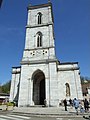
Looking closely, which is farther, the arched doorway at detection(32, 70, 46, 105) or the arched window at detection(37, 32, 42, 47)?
the arched window at detection(37, 32, 42, 47)

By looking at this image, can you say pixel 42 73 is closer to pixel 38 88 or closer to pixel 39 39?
pixel 38 88

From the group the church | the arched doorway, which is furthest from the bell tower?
the arched doorway

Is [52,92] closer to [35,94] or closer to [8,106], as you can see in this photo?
[35,94]

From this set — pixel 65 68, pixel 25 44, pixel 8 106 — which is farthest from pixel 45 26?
pixel 8 106

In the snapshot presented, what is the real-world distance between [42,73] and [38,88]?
9.87 ft

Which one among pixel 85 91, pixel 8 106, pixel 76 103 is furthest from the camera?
pixel 85 91

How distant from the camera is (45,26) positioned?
27281mm

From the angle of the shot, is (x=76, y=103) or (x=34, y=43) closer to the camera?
(x=76, y=103)

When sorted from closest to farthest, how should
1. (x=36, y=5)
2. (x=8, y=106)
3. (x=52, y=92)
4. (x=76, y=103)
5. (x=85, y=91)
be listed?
(x=76, y=103) → (x=8, y=106) → (x=52, y=92) → (x=36, y=5) → (x=85, y=91)

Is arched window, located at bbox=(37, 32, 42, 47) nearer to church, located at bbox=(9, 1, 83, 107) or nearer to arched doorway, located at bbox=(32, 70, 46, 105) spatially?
church, located at bbox=(9, 1, 83, 107)

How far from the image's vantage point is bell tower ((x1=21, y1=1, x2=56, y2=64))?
24422mm

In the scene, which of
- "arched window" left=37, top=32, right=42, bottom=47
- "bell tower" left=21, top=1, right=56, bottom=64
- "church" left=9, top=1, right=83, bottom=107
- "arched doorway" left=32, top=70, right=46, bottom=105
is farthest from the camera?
"arched window" left=37, top=32, right=42, bottom=47

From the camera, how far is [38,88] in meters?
25.9

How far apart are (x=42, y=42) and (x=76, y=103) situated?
1386cm
